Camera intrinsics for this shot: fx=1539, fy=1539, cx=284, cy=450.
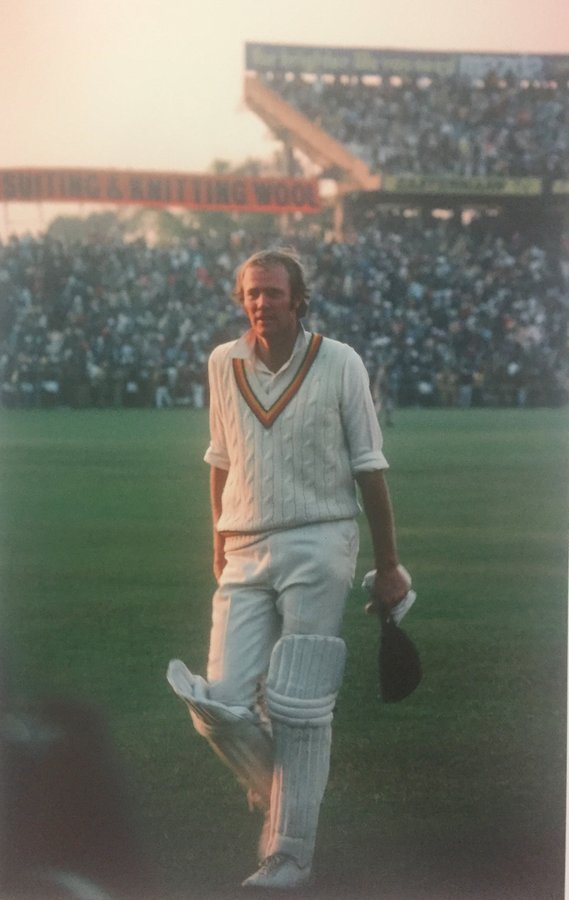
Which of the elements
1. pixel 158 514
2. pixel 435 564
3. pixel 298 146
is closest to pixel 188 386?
pixel 298 146

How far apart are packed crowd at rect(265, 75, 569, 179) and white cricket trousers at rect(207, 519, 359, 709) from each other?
13.4 m

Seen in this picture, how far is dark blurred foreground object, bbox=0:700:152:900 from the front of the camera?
15.3 ft

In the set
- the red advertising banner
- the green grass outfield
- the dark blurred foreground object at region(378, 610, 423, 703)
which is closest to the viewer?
the dark blurred foreground object at region(378, 610, 423, 703)

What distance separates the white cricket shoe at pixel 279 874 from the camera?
416 cm

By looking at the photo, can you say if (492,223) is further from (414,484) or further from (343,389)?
(343,389)

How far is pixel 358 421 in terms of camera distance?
4.18m

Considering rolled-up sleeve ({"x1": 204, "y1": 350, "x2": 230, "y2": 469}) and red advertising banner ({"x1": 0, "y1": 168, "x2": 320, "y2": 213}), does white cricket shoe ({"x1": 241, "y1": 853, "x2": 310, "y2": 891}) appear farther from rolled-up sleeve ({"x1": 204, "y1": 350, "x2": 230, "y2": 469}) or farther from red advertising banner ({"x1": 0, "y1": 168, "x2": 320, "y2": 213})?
red advertising banner ({"x1": 0, "y1": 168, "x2": 320, "y2": 213})

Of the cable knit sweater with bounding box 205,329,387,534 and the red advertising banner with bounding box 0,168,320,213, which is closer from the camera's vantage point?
the cable knit sweater with bounding box 205,329,387,534

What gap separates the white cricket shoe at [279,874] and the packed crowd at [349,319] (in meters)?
18.5

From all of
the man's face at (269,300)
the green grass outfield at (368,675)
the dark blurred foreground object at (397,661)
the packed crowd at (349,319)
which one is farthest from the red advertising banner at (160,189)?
the packed crowd at (349,319)

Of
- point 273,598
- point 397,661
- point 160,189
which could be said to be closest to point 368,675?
point 397,661

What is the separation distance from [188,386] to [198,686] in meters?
20.4

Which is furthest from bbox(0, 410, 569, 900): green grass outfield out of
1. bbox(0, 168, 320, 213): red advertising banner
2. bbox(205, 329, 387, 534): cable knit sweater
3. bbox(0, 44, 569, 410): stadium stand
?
bbox(0, 44, 569, 410): stadium stand

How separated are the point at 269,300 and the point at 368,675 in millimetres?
2710
